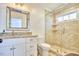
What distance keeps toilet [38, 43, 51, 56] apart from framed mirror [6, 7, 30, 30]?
0.31 meters

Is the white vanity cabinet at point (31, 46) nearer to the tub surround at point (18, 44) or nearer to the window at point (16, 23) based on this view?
the tub surround at point (18, 44)

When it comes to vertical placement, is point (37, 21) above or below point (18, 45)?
above

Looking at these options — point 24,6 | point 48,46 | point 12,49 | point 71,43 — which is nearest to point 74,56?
point 71,43

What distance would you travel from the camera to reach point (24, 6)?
5.62ft

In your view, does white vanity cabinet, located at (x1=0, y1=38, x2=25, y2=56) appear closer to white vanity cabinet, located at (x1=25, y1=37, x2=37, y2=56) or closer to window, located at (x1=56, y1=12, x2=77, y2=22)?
white vanity cabinet, located at (x1=25, y1=37, x2=37, y2=56)

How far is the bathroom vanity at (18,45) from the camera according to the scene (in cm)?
166

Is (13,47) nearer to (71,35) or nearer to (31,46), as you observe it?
(31,46)

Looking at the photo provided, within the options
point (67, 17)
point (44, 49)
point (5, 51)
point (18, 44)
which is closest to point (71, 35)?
point (67, 17)

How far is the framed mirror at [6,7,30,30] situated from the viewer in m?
1.69

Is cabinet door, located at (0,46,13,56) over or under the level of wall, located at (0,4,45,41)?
under

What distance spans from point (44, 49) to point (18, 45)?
1.17ft

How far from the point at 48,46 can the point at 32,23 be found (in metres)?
0.38

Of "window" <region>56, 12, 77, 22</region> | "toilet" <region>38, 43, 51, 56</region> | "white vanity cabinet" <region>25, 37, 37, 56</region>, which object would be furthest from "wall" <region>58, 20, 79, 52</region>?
"white vanity cabinet" <region>25, 37, 37, 56</region>

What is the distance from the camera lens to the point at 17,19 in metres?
1.72
